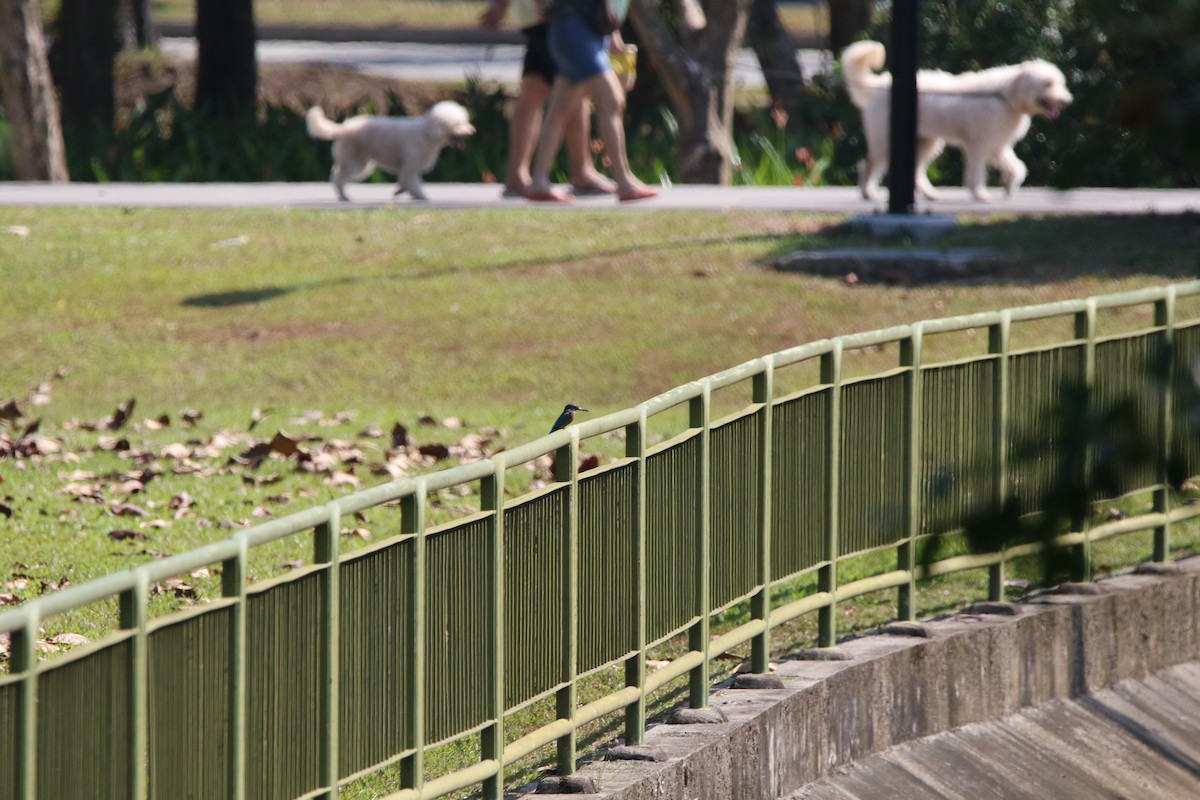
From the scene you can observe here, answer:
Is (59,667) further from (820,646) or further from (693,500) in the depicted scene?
(820,646)

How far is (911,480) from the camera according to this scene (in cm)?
697

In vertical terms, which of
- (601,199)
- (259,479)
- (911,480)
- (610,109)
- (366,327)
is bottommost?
(259,479)

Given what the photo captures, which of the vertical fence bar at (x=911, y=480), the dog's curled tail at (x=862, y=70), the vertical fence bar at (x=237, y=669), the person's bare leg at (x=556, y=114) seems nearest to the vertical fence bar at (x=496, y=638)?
the vertical fence bar at (x=237, y=669)

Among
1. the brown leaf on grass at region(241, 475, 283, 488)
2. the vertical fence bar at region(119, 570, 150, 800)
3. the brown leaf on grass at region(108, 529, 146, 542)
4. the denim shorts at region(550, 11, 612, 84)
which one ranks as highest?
the denim shorts at region(550, 11, 612, 84)

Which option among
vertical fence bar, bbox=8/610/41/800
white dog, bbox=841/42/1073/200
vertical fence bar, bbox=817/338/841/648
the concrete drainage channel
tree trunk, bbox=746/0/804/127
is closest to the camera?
vertical fence bar, bbox=8/610/41/800

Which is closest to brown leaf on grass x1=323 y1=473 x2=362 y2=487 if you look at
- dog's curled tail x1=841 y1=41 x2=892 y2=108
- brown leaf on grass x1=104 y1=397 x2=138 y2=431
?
brown leaf on grass x1=104 y1=397 x2=138 y2=431

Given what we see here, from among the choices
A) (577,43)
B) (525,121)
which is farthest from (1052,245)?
(525,121)

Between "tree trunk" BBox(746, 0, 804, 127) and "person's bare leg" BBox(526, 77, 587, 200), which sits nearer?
"person's bare leg" BBox(526, 77, 587, 200)

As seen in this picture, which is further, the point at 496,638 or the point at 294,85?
the point at 294,85

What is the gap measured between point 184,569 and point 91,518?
4771mm

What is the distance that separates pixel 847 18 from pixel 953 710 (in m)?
18.6

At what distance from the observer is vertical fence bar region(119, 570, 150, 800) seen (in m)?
3.52

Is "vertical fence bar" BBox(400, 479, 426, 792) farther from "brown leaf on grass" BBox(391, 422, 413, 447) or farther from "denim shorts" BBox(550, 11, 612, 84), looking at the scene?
"denim shorts" BBox(550, 11, 612, 84)

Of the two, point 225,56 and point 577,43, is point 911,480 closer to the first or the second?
point 577,43
